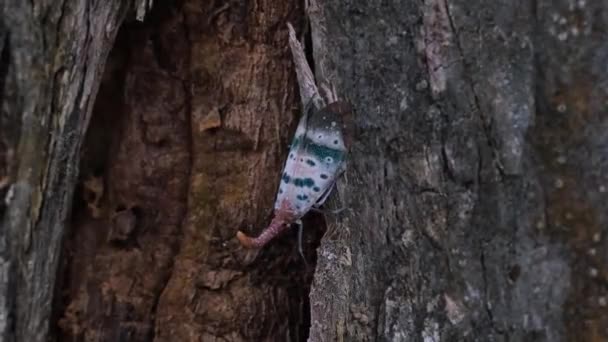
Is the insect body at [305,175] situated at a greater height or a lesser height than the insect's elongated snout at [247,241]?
greater

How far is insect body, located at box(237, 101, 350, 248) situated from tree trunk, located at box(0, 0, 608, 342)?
31 millimetres

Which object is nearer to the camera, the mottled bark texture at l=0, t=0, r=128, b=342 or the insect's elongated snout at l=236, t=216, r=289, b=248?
the mottled bark texture at l=0, t=0, r=128, b=342

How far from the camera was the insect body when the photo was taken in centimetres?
146

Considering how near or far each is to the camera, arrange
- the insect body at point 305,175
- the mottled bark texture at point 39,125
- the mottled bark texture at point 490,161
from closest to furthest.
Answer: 1. the mottled bark texture at point 490,161
2. the mottled bark texture at point 39,125
3. the insect body at point 305,175

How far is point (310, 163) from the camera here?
4.88ft

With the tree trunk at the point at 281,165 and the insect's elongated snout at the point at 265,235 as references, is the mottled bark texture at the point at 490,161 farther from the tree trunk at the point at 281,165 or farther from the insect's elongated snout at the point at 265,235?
the insect's elongated snout at the point at 265,235

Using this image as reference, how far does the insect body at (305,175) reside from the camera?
1.46 m

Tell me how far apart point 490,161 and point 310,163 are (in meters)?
0.38

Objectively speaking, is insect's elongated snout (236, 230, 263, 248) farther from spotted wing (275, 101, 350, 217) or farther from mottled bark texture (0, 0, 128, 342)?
mottled bark texture (0, 0, 128, 342)

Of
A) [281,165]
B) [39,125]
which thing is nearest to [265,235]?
[281,165]

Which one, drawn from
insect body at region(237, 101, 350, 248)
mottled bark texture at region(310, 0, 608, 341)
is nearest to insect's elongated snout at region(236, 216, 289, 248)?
insect body at region(237, 101, 350, 248)

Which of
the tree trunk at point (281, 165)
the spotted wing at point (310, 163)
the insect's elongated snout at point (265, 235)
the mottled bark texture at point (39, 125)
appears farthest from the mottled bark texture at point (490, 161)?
the mottled bark texture at point (39, 125)

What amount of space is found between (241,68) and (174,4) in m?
0.17

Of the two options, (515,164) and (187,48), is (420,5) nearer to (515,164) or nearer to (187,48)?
(515,164)
